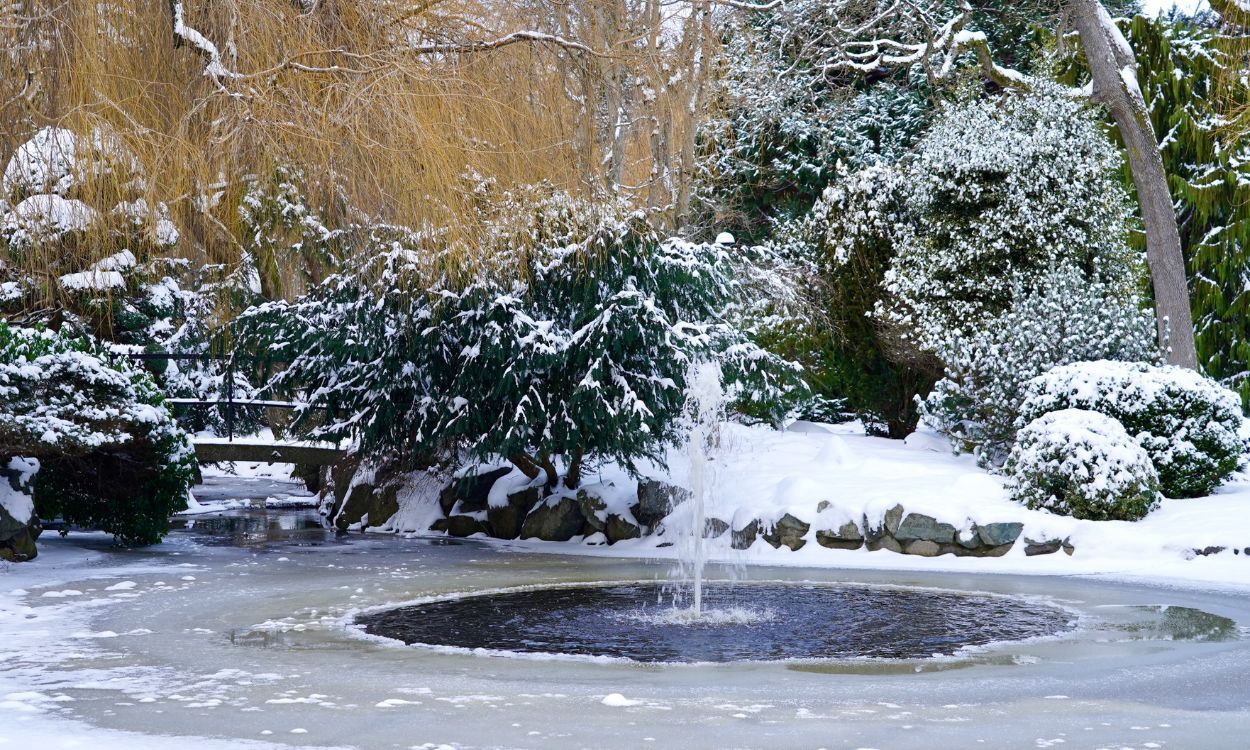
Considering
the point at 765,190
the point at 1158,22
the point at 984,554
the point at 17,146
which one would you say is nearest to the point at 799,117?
the point at 765,190

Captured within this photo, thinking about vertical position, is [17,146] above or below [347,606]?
above

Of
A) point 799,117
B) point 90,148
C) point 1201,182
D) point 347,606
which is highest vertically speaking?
point 799,117

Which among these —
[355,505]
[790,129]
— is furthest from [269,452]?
[790,129]

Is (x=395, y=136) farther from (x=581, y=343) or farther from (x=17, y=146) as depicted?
(x=581, y=343)

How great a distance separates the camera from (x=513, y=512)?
14.4 m

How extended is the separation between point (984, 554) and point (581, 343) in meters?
4.45

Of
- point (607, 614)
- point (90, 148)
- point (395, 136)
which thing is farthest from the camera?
point (607, 614)

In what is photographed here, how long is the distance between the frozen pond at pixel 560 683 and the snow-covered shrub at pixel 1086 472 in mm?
1986

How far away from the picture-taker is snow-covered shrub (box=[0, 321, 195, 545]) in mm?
10492

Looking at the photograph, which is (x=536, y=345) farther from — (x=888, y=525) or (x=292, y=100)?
(x=292, y=100)

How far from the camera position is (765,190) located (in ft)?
77.8

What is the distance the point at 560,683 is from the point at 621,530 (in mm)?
7453

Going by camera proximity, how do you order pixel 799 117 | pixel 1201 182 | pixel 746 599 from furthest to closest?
pixel 799 117 < pixel 1201 182 < pixel 746 599

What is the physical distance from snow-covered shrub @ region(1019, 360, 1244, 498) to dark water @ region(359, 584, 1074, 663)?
4.06 m
